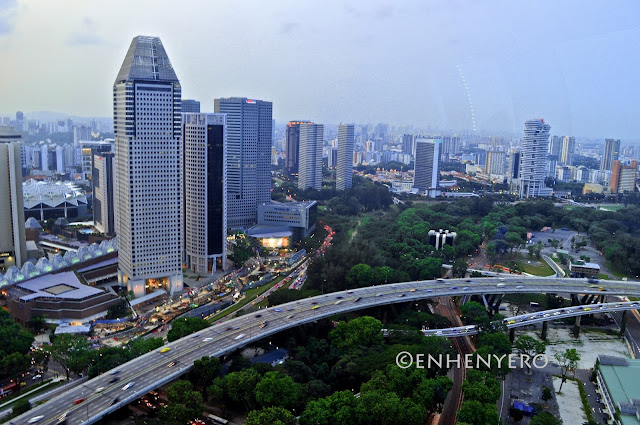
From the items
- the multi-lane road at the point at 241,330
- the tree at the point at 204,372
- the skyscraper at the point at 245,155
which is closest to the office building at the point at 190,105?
the skyscraper at the point at 245,155

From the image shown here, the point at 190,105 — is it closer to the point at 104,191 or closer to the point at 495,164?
the point at 104,191

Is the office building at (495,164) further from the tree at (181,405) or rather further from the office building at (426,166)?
the tree at (181,405)

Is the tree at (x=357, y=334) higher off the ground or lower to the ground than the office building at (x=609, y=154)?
lower

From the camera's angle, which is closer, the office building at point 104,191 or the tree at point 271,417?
the tree at point 271,417

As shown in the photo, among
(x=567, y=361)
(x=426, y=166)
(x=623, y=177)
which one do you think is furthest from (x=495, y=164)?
(x=567, y=361)

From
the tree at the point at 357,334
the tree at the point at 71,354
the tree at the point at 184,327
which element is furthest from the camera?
the tree at the point at 184,327

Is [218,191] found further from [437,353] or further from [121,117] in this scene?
[437,353]

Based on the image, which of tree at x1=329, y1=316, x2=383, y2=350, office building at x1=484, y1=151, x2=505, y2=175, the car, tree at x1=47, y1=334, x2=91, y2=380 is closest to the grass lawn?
tree at x1=47, y1=334, x2=91, y2=380
